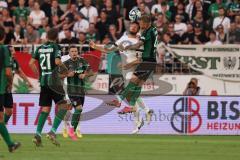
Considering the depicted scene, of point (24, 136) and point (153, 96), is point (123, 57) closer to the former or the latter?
point (153, 96)

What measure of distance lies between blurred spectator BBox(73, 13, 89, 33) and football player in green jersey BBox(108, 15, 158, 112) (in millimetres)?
6789

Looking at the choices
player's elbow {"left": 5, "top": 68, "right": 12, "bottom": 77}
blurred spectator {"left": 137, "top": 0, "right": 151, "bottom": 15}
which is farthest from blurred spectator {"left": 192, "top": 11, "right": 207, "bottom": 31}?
player's elbow {"left": 5, "top": 68, "right": 12, "bottom": 77}

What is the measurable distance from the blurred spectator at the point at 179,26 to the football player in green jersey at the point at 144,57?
6619 mm

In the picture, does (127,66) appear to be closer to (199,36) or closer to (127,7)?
(199,36)

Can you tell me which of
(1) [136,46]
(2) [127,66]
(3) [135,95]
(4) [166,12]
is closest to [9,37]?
(4) [166,12]

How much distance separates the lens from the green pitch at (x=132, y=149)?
54.4ft

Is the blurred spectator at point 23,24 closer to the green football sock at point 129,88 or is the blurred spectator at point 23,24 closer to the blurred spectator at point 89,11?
the blurred spectator at point 89,11

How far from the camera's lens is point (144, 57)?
21.2m

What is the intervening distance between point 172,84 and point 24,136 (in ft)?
19.6

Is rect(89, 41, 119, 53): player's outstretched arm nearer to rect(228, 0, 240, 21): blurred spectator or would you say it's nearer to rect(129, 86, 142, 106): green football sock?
rect(129, 86, 142, 106): green football sock

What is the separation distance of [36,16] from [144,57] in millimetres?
8982

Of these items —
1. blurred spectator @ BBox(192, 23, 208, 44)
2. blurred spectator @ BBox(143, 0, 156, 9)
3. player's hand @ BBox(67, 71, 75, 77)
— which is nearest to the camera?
player's hand @ BBox(67, 71, 75, 77)

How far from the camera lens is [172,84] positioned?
2680 centimetres

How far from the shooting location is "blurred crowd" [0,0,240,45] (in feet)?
92.9
